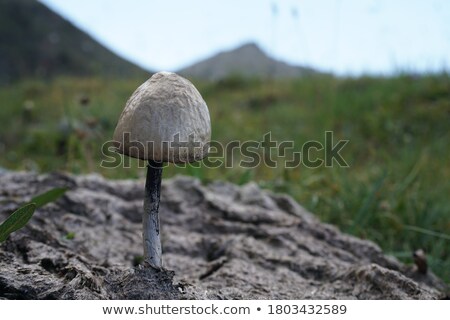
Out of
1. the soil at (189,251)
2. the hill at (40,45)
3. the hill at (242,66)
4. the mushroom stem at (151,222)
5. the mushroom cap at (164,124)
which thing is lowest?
the soil at (189,251)

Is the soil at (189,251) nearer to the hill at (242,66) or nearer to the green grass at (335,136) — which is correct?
the green grass at (335,136)

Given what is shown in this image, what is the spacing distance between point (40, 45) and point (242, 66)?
681cm

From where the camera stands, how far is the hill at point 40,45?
43.9 feet

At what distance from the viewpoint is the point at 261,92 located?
8.49 metres

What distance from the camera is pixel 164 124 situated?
1561mm

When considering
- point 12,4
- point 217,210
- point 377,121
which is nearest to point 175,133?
point 217,210

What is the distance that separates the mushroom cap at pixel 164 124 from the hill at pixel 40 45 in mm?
11084

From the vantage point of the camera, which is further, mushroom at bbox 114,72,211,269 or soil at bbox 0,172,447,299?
soil at bbox 0,172,447,299

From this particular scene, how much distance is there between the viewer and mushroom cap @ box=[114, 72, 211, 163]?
1.56 metres

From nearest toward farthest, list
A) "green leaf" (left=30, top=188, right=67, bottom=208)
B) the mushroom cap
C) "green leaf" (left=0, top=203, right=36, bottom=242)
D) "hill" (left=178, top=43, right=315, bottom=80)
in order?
the mushroom cap, "green leaf" (left=0, top=203, right=36, bottom=242), "green leaf" (left=30, top=188, right=67, bottom=208), "hill" (left=178, top=43, right=315, bottom=80)

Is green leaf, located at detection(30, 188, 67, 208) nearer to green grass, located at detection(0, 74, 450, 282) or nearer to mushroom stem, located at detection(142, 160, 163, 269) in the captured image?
mushroom stem, located at detection(142, 160, 163, 269)

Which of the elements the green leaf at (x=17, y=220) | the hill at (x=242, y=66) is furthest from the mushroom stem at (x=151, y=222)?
the hill at (x=242, y=66)

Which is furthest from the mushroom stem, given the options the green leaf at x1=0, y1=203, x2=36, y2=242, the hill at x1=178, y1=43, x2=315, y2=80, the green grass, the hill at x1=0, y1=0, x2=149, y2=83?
the hill at x1=0, y1=0, x2=149, y2=83

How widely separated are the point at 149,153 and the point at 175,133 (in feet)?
0.33
